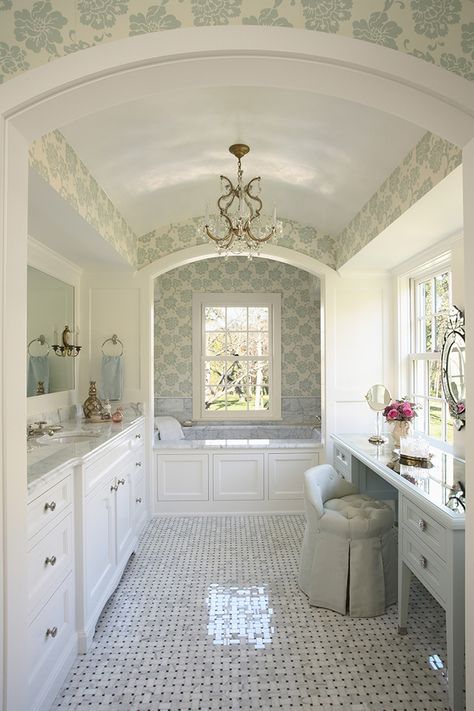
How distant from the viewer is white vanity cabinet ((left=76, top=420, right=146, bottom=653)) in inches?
90.1

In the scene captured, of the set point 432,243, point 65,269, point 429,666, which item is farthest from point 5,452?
point 432,243

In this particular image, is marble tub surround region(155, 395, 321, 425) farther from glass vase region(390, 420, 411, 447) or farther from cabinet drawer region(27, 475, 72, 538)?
cabinet drawer region(27, 475, 72, 538)

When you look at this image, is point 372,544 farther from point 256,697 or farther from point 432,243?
point 432,243

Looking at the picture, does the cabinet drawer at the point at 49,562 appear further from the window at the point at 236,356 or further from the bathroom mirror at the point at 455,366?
the window at the point at 236,356

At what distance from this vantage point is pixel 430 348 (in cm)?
384

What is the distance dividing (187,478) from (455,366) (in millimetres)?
2529

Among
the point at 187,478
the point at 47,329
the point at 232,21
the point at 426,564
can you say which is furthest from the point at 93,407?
the point at 232,21

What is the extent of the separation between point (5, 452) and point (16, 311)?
1.36ft

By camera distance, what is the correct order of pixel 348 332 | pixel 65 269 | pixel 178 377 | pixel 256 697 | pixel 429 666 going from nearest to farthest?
pixel 256 697
pixel 429 666
pixel 65 269
pixel 348 332
pixel 178 377

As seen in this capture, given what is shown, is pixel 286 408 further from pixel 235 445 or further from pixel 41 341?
pixel 41 341

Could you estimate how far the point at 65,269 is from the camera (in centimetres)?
383

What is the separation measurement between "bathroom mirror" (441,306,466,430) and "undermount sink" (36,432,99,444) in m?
2.27

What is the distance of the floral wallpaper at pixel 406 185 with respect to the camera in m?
2.21

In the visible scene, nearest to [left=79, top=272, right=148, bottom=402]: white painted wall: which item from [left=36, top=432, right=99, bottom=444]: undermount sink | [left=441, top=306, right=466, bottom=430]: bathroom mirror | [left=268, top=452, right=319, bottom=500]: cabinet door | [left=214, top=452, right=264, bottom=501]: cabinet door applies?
[left=214, top=452, right=264, bottom=501]: cabinet door
